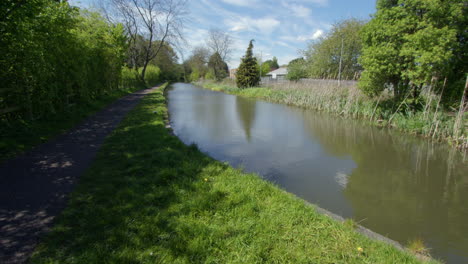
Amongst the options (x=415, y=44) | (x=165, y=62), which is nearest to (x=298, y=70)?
(x=415, y=44)

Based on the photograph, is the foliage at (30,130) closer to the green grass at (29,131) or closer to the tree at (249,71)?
the green grass at (29,131)

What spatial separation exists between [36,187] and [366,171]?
6.36 metres

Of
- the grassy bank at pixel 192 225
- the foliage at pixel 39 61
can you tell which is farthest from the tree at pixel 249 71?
the grassy bank at pixel 192 225

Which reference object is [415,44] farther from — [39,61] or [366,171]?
[39,61]

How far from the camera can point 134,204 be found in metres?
2.92

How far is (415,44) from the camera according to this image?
784cm

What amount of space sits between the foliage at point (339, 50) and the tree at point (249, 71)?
6738 millimetres

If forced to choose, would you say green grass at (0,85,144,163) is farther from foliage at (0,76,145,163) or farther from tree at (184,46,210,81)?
tree at (184,46,210,81)

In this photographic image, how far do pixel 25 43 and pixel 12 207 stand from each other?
13.5ft

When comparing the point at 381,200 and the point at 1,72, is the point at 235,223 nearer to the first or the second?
the point at 381,200

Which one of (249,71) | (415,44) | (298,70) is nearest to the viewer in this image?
(415,44)

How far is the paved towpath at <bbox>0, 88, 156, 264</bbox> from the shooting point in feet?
7.34

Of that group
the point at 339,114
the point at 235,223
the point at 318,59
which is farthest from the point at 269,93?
the point at 235,223

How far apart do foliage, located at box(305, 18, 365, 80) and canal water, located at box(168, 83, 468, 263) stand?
66.5 ft
